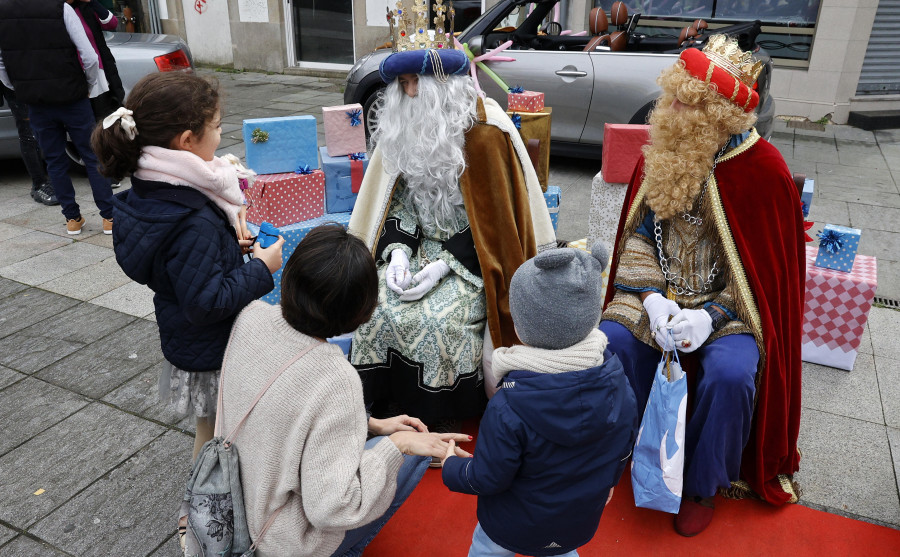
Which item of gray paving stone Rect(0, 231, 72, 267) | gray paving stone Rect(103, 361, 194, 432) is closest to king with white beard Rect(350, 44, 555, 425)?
gray paving stone Rect(103, 361, 194, 432)

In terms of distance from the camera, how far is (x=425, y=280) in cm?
289

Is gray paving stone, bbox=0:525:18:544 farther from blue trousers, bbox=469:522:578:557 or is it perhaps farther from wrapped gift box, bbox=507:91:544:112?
wrapped gift box, bbox=507:91:544:112

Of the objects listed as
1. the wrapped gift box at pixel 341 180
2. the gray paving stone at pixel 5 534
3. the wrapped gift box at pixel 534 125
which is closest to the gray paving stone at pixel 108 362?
the gray paving stone at pixel 5 534

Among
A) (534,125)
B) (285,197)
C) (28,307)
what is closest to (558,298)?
(285,197)

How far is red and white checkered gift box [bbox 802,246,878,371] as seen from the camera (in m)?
3.38

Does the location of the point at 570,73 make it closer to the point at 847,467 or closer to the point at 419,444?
the point at 847,467

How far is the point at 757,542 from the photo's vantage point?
2.53 meters

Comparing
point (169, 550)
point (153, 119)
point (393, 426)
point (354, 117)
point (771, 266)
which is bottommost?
point (169, 550)

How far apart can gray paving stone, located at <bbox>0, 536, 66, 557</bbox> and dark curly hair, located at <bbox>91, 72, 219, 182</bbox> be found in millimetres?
1428

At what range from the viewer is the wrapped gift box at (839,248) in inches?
135

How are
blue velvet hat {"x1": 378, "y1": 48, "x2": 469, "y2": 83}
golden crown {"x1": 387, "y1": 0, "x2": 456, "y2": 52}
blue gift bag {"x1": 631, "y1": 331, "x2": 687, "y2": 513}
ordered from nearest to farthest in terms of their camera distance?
blue gift bag {"x1": 631, "y1": 331, "x2": 687, "y2": 513}
blue velvet hat {"x1": 378, "y1": 48, "x2": 469, "y2": 83}
golden crown {"x1": 387, "y1": 0, "x2": 456, "y2": 52}

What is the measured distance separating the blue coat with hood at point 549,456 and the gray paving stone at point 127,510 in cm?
137

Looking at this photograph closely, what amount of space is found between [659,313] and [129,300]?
132 inches

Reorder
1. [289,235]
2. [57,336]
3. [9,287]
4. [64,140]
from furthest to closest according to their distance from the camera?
[64,140] → [9,287] → [57,336] → [289,235]
